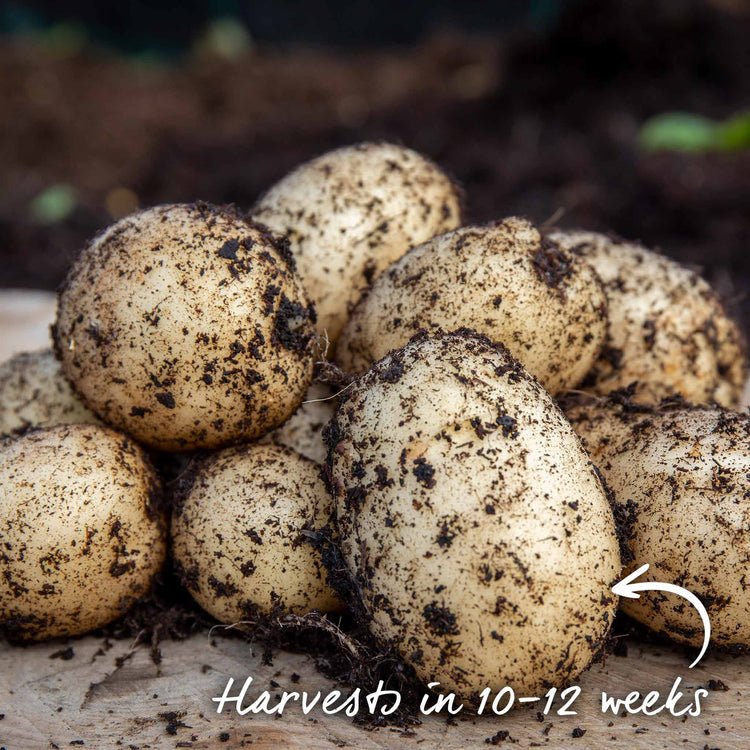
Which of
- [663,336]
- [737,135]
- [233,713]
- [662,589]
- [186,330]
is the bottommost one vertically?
[233,713]

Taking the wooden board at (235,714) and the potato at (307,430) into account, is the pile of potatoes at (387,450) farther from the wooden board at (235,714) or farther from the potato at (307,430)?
the wooden board at (235,714)

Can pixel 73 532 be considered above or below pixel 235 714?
above

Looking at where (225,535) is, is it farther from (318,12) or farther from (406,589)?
(318,12)

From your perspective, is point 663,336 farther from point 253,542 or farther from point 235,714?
point 235,714

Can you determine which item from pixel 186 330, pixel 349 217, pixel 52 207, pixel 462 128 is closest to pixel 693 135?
pixel 462 128

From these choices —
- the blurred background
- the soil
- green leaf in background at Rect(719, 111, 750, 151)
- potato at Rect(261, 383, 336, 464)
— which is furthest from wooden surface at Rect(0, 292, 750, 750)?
green leaf in background at Rect(719, 111, 750, 151)

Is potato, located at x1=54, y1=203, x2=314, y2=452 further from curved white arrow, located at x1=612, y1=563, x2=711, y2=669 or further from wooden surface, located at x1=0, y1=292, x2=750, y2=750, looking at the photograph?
curved white arrow, located at x1=612, y1=563, x2=711, y2=669

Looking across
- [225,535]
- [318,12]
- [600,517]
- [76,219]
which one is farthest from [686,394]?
[318,12]
